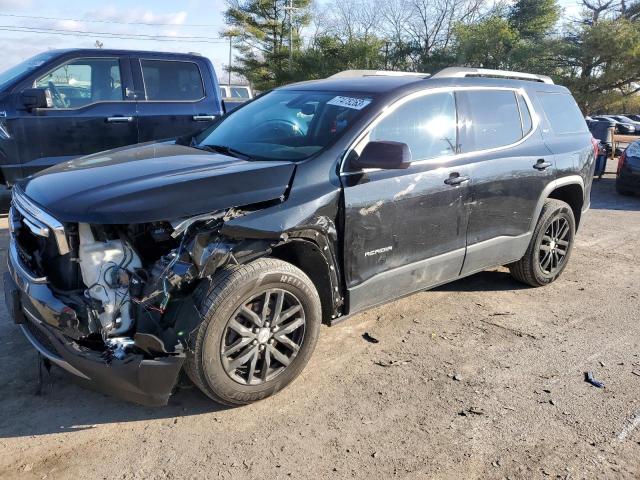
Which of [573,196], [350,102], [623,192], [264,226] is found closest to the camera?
[264,226]

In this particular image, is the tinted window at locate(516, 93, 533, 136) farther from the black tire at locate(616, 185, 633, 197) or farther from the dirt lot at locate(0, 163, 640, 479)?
the black tire at locate(616, 185, 633, 197)

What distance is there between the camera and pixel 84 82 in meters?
6.58

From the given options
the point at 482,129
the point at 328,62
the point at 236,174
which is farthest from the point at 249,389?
the point at 328,62

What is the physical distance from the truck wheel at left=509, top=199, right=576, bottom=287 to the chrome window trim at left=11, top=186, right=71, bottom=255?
3.84 meters

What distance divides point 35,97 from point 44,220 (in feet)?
12.8

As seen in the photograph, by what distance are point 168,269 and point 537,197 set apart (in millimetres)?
3315

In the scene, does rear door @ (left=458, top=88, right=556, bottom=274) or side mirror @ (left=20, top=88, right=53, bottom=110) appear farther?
side mirror @ (left=20, top=88, right=53, bottom=110)

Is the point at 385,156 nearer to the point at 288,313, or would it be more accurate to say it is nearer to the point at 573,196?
the point at 288,313

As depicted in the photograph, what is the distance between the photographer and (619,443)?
9.74 ft

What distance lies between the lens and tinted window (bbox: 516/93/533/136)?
4.77 metres

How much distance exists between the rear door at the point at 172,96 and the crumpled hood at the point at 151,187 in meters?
3.46

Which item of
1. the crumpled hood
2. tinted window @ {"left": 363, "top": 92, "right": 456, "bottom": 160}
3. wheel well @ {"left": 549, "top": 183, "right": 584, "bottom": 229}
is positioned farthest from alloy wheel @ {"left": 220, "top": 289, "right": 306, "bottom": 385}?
wheel well @ {"left": 549, "top": 183, "right": 584, "bottom": 229}

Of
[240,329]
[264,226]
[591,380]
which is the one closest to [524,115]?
[591,380]

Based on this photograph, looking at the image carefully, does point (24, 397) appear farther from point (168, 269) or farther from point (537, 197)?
point (537, 197)
